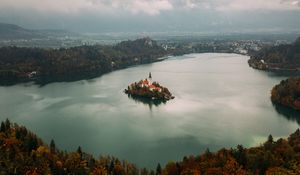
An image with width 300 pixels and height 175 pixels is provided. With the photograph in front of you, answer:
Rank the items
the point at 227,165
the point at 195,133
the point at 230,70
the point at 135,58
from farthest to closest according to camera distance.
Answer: the point at 135,58, the point at 230,70, the point at 195,133, the point at 227,165

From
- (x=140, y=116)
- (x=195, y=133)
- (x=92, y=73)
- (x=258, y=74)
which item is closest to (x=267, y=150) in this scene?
(x=195, y=133)

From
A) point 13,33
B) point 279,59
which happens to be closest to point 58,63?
point 279,59

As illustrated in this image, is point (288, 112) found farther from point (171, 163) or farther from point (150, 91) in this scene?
point (171, 163)

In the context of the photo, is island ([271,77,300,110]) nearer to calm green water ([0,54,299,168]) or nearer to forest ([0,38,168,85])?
calm green water ([0,54,299,168])

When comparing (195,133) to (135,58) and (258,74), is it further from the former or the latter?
(135,58)

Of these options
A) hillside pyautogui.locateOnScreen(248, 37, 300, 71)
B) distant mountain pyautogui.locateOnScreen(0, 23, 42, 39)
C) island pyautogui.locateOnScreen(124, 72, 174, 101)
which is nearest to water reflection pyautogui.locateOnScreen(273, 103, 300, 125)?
island pyautogui.locateOnScreen(124, 72, 174, 101)

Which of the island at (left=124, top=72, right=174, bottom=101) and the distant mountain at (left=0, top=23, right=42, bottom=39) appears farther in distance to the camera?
the distant mountain at (left=0, top=23, right=42, bottom=39)

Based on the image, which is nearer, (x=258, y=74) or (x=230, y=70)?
(x=258, y=74)
